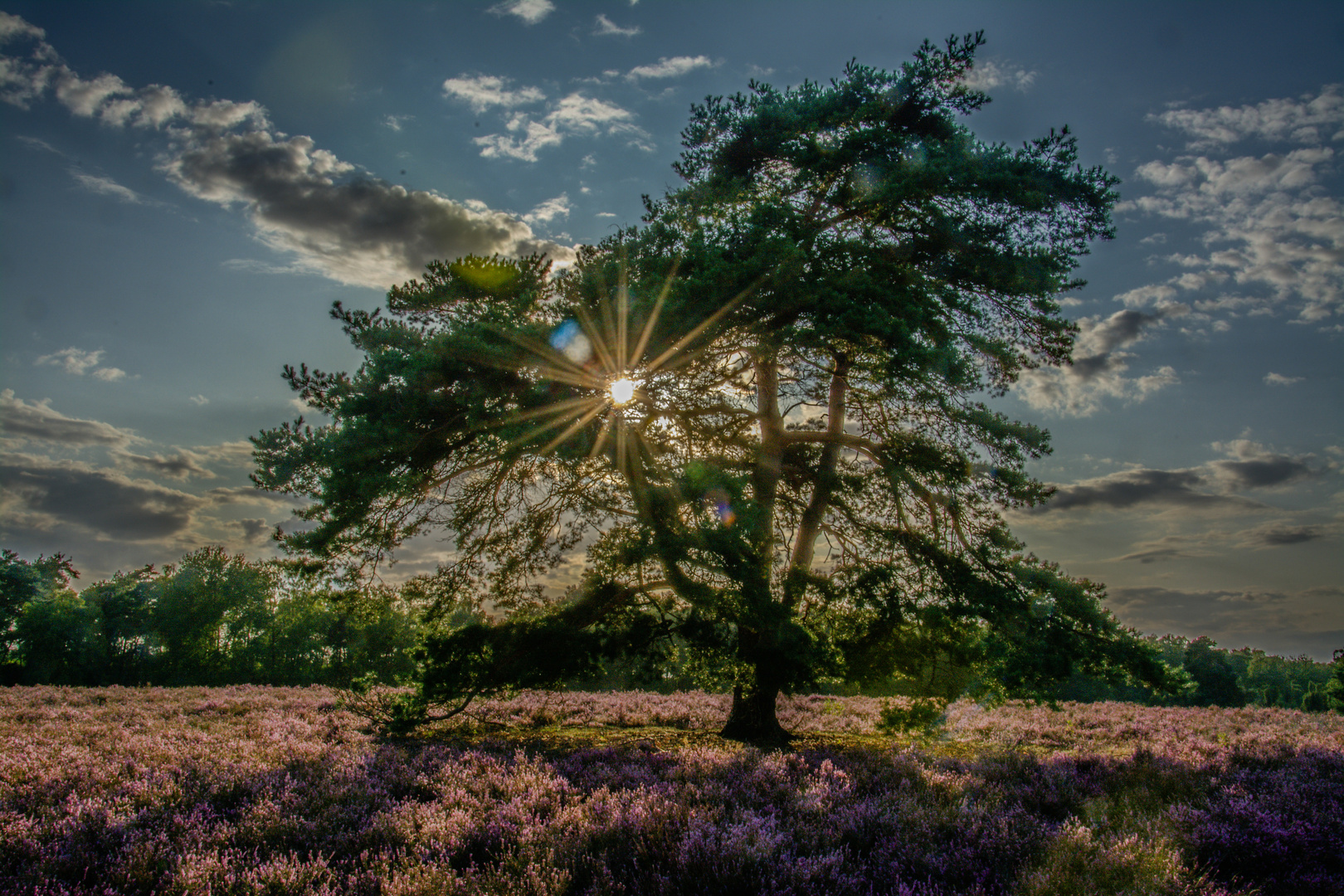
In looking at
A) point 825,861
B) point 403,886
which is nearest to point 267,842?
point 403,886

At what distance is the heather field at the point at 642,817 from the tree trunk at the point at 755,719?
1.93 m

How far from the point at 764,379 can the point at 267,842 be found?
34.8ft

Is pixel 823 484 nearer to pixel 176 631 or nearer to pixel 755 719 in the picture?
pixel 755 719

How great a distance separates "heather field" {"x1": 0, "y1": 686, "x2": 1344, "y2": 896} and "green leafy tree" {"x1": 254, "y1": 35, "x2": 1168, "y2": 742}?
1.95 metres

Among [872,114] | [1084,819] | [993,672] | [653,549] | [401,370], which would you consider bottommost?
[1084,819]

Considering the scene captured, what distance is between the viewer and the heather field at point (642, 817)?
4262mm

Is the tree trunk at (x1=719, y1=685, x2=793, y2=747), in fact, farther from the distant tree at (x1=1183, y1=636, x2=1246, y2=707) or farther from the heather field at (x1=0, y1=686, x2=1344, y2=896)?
the distant tree at (x1=1183, y1=636, x2=1246, y2=707)

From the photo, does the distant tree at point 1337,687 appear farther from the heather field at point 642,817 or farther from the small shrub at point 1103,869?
the small shrub at point 1103,869

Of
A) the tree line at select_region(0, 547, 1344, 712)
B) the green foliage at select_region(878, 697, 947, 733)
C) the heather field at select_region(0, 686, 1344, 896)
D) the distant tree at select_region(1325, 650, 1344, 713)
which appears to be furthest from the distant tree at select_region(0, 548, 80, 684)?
the distant tree at select_region(1325, 650, 1344, 713)

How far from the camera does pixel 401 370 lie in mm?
9883

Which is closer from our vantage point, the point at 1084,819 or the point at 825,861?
the point at 825,861

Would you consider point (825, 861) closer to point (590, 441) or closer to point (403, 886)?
point (403, 886)

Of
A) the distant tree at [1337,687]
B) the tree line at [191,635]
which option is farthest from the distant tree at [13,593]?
the distant tree at [1337,687]

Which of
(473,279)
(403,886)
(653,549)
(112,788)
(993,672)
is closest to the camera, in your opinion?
(403,886)
